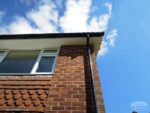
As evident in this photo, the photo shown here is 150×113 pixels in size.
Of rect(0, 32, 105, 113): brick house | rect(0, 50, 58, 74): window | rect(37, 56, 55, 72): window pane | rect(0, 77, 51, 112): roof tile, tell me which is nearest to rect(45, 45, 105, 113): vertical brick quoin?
rect(0, 32, 105, 113): brick house

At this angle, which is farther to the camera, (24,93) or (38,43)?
(38,43)

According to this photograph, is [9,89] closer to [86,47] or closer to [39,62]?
[39,62]

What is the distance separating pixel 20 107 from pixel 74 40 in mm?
3181

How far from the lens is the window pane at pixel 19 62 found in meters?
6.34

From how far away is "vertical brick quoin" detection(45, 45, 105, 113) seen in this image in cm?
434

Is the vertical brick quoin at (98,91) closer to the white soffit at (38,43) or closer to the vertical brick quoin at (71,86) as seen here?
the vertical brick quoin at (71,86)

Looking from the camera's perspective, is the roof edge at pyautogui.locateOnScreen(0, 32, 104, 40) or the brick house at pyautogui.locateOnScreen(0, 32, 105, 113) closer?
the brick house at pyautogui.locateOnScreen(0, 32, 105, 113)

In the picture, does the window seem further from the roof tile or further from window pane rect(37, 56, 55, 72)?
the roof tile

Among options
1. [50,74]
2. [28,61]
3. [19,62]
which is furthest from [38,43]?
[50,74]

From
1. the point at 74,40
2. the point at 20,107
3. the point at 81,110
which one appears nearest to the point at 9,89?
the point at 20,107

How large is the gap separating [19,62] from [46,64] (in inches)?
47.6

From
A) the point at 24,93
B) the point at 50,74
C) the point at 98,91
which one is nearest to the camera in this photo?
the point at 98,91

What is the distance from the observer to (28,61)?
22.4 ft

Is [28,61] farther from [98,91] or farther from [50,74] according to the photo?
[98,91]
